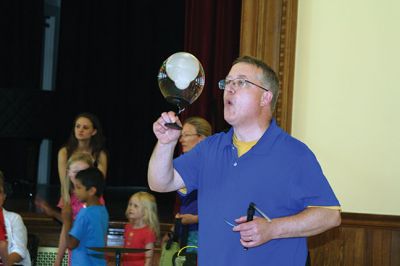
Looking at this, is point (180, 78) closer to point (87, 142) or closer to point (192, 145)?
point (192, 145)

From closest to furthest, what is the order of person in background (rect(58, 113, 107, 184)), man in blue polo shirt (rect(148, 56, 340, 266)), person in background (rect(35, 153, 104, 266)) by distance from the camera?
1. man in blue polo shirt (rect(148, 56, 340, 266))
2. person in background (rect(35, 153, 104, 266))
3. person in background (rect(58, 113, 107, 184))

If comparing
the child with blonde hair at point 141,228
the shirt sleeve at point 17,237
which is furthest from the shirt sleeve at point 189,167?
the child with blonde hair at point 141,228

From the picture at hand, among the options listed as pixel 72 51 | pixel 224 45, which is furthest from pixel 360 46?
pixel 72 51

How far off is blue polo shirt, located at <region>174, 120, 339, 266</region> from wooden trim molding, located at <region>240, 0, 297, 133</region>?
2.46 meters

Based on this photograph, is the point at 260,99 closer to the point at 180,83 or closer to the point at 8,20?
the point at 180,83

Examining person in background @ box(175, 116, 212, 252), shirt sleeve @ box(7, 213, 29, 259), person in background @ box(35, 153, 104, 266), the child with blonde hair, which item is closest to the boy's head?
person in background @ box(35, 153, 104, 266)

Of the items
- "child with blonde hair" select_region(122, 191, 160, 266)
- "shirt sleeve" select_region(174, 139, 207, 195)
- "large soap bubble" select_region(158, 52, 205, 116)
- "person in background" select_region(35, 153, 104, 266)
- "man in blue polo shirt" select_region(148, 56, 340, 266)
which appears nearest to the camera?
"man in blue polo shirt" select_region(148, 56, 340, 266)

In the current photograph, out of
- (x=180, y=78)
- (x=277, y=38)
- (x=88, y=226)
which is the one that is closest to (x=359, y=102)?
(x=277, y=38)

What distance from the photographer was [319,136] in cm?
545

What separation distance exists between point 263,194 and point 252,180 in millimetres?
64

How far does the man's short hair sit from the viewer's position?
5102mm

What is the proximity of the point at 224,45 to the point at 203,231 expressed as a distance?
15.9ft

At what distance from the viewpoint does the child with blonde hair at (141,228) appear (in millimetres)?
5246

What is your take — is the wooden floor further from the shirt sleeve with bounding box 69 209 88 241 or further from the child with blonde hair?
the shirt sleeve with bounding box 69 209 88 241
